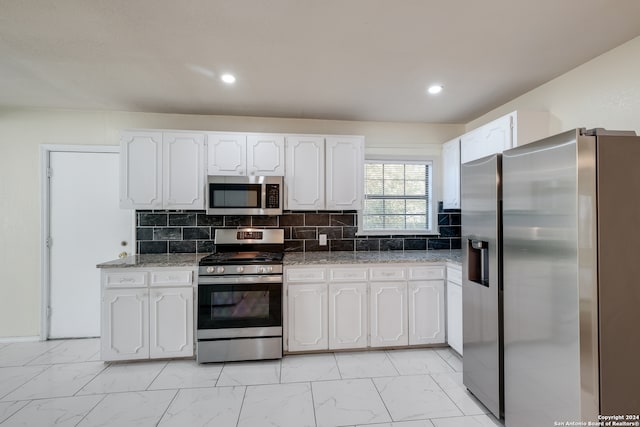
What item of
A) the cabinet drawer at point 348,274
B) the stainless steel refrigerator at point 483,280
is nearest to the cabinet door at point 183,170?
the cabinet drawer at point 348,274

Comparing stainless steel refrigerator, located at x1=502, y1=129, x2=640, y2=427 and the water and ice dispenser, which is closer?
stainless steel refrigerator, located at x1=502, y1=129, x2=640, y2=427

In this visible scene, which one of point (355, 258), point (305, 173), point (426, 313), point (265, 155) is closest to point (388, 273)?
point (355, 258)

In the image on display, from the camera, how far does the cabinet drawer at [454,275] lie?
264 cm

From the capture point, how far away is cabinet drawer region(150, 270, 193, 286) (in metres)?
2.60

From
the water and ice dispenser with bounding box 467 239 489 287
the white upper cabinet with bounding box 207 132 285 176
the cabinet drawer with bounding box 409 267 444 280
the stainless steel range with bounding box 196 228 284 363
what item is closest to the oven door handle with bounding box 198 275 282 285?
the stainless steel range with bounding box 196 228 284 363

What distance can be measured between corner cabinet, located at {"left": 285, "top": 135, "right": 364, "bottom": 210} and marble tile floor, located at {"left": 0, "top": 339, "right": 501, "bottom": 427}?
1.55 metres

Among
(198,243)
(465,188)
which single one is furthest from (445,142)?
(198,243)

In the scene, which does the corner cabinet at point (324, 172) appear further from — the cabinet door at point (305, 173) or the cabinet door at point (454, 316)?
the cabinet door at point (454, 316)

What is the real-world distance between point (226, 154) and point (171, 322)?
169 centimetres

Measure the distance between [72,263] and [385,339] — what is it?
3.45 metres

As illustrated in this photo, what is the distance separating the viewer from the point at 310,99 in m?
2.80

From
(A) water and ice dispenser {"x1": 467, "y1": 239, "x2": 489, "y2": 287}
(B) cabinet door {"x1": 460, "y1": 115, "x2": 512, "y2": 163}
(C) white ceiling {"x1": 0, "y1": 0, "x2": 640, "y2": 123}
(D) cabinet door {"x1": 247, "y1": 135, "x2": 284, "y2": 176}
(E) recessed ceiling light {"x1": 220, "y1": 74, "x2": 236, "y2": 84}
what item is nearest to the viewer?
(C) white ceiling {"x1": 0, "y1": 0, "x2": 640, "y2": 123}

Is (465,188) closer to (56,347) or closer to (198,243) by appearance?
(198,243)

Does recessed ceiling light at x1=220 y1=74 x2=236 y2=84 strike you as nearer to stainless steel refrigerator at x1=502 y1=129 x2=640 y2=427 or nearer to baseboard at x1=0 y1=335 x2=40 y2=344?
stainless steel refrigerator at x1=502 y1=129 x2=640 y2=427
